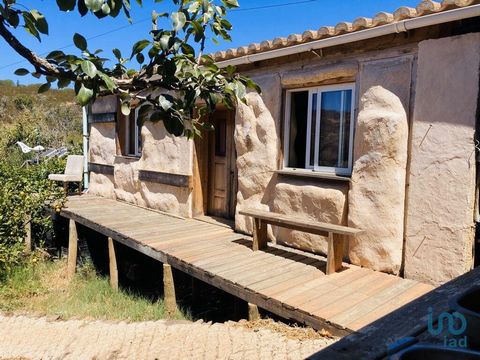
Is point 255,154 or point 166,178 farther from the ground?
point 255,154

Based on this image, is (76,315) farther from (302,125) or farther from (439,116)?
(439,116)

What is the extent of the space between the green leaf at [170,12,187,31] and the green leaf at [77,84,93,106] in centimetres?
49

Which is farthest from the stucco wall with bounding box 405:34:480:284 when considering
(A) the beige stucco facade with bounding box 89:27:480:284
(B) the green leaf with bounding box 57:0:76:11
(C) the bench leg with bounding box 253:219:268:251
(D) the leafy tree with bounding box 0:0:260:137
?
(B) the green leaf with bounding box 57:0:76:11

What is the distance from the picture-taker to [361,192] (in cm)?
455

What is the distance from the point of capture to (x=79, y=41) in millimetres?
1511

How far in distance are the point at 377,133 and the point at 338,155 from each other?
2.57ft

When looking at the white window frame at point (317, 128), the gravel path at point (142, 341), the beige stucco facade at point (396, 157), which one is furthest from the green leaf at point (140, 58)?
the white window frame at point (317, 128)

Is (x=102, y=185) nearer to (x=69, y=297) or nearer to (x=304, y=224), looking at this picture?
(x=69, y=297)

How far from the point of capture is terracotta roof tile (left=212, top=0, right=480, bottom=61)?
3762mm

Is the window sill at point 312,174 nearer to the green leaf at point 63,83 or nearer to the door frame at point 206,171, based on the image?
the door frame at point 206,171

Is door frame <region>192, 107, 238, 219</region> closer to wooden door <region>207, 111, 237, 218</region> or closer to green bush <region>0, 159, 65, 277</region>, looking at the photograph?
wooden door <region>207, 111, 237, 218</region>

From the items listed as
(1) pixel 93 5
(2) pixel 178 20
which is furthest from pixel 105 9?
(2) pixel 178 20

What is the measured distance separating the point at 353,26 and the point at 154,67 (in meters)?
3.28

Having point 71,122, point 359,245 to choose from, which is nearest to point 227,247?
point 359,245
